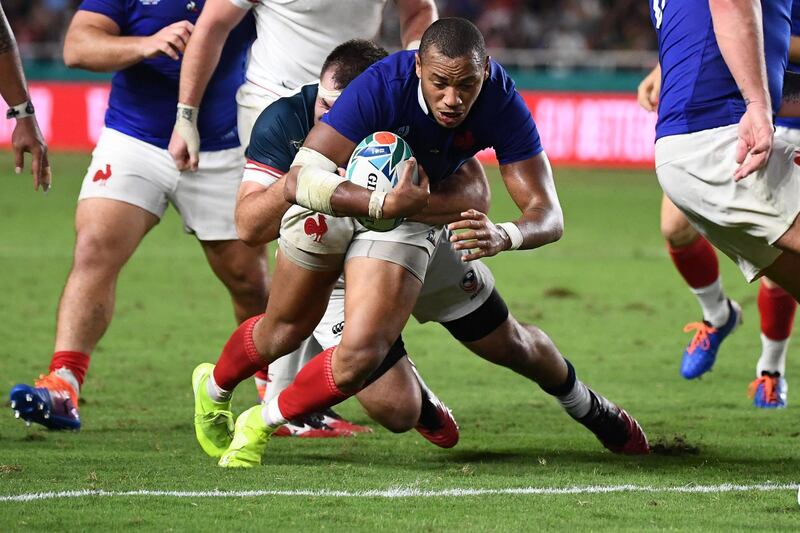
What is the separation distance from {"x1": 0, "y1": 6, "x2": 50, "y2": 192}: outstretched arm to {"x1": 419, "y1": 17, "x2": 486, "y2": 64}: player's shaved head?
2.03 metres

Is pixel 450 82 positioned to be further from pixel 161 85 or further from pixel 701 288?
pixel 701 288

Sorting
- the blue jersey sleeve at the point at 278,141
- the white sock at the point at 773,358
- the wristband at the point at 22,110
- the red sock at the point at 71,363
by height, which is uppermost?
the blue jersey sleeve at the point at 278,141

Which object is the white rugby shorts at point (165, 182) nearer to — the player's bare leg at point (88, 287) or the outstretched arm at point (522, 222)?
the player's bare leg at point (88, 287)

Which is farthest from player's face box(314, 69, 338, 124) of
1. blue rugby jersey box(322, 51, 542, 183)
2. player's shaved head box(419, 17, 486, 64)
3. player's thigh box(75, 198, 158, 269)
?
player's thigh box(75, 198, 158, 269)

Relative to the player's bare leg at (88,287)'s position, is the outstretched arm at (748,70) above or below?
above

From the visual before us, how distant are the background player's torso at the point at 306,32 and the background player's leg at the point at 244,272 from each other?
0.85m

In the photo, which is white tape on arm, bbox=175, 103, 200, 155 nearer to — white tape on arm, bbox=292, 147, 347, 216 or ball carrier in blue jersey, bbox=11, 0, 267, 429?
ball carrier in blue jersey, bbox=11, 0, 267, 429

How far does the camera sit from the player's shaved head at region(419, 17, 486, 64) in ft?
15.9

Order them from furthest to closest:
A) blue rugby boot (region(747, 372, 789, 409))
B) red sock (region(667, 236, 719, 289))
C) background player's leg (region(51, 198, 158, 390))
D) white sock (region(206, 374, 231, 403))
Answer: red sock (region(667, 236, 719, 289))
blue rugby boot (region(747, 372, 789, 409))
background player's leg (region(51, 198, 158, 390))
white sock (region(206, 374, 231, 403))

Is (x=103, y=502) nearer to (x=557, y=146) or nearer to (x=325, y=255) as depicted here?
(x=325, y=255)

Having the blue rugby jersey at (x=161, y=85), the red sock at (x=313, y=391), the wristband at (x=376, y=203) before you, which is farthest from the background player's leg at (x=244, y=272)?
the wristband at (x=376, y=203)

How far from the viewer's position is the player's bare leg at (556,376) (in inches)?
221

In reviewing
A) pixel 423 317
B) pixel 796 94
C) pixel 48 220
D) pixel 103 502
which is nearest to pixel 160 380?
pixel 423 317

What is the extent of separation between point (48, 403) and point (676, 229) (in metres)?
3.52
